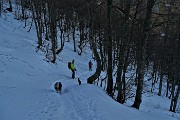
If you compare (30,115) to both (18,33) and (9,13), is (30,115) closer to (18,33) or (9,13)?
(18,33)

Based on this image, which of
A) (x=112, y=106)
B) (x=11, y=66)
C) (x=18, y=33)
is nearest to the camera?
(x=112, y=106)

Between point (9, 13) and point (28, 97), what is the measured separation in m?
33.3

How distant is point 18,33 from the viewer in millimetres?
36469

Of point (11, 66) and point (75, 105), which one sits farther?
point (11, 66)

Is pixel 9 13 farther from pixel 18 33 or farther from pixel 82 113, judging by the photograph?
pixel 82 113

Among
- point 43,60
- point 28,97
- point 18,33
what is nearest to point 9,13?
point 18,33

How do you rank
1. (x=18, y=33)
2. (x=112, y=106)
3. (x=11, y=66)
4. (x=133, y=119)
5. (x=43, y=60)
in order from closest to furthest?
1. (x=133, y=119)
2. (x=112, y=106)
3. (x=11, y=66)
4. (x=43, y=60)
5. (x=18, y=33)

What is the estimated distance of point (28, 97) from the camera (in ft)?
48.5

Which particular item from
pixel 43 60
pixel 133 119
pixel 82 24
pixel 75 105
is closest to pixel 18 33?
pixel 43 60

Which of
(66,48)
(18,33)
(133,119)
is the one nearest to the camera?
(133,119)

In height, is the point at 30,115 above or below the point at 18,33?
below

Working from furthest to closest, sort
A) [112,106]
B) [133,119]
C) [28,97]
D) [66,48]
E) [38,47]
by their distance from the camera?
[66,48] < [38,47] < [28,97] < [112,106] < [133,119]

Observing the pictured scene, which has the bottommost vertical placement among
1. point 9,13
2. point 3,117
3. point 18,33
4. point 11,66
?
point 3,117

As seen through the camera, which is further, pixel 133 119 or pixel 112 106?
pixel 112 106
